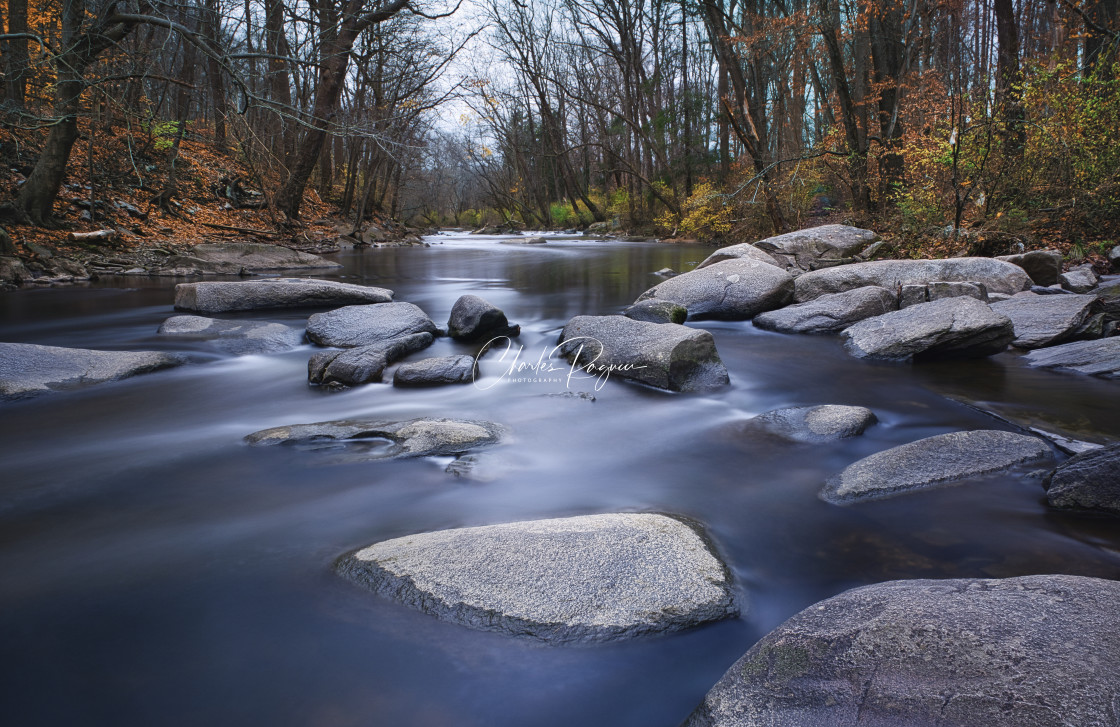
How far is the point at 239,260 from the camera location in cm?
1346

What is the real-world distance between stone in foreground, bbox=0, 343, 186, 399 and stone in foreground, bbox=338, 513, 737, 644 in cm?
377

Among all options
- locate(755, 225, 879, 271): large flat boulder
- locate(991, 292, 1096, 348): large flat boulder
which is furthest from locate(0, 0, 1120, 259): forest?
locate(991, 292, 1096, 348): large flat boulder

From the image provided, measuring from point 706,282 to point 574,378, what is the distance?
140 inches

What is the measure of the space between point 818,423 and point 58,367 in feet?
18.6

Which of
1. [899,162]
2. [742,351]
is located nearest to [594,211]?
[899,162]

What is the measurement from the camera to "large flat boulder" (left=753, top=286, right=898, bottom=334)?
720 cm

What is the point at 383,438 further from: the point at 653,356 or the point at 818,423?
the point at 818,423

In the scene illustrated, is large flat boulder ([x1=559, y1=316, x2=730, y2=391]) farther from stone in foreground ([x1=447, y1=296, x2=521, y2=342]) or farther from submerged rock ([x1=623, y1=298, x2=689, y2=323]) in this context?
stone in foreground ([x1=447, y1=296, x2=521, y2=342])

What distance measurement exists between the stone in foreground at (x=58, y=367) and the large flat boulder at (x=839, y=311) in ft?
21.3

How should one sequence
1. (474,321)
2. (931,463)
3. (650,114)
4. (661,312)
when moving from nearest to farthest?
1. (931,463)
2. (474,321)
3. (661,312)
4. (650,114)

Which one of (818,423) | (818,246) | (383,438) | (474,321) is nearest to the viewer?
(383,438)

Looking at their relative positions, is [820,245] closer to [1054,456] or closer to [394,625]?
[1054,456]

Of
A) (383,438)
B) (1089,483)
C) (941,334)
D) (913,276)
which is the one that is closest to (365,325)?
(383,438)

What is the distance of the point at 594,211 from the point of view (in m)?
32.2
